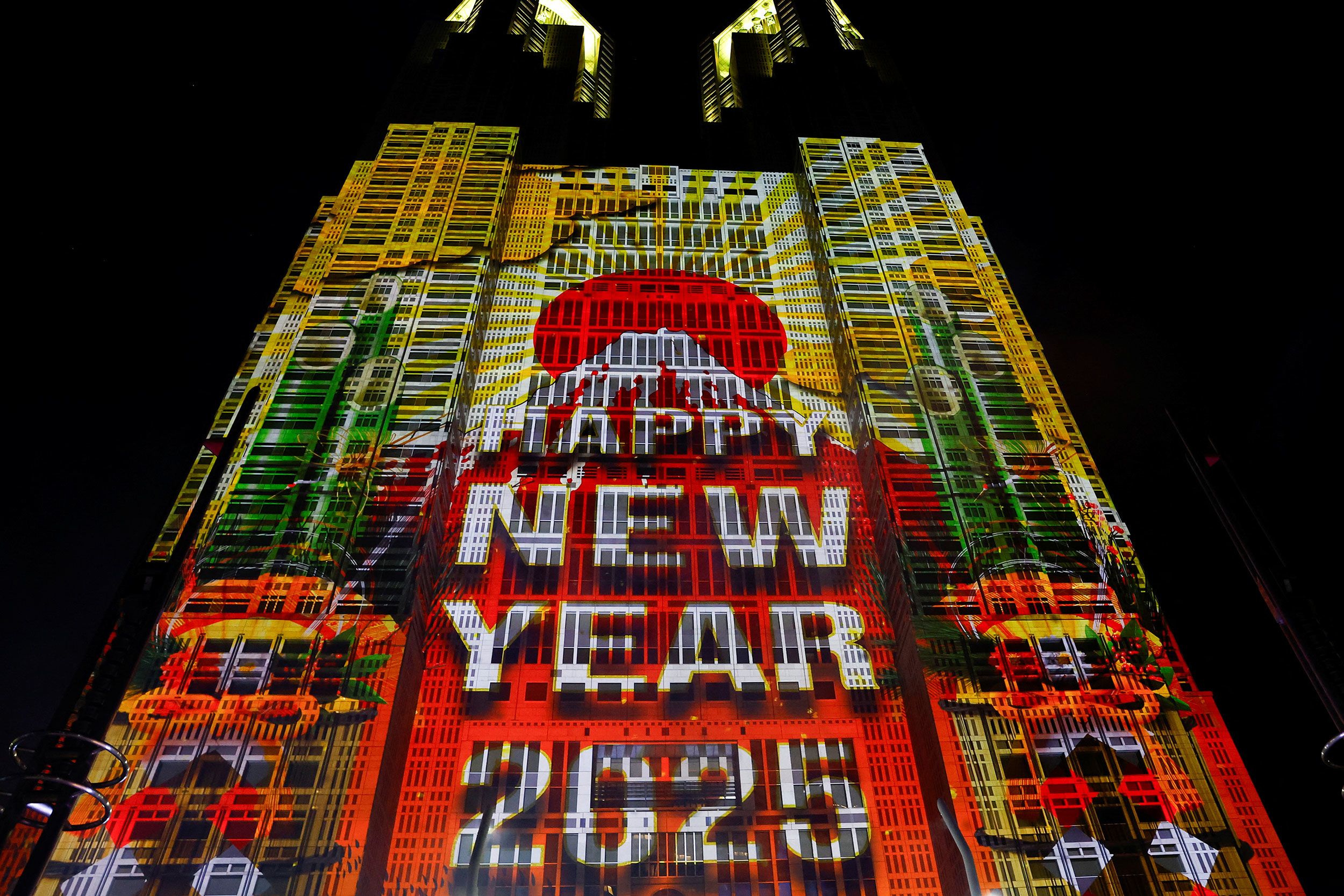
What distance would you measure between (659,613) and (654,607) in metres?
0.33

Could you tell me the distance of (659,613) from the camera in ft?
102

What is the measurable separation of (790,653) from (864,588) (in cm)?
416

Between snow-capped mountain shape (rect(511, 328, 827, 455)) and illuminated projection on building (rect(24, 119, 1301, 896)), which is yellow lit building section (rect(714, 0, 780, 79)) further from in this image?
snow-capped mountain shape (rect(511, 328, 827, 455))

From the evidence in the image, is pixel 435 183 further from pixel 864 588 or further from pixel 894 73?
pixel 894 73

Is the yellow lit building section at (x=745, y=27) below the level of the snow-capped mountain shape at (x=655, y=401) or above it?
above

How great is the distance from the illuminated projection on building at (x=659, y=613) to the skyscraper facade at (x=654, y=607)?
5.4 inches

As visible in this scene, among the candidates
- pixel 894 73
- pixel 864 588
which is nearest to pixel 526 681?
pixel 864 588

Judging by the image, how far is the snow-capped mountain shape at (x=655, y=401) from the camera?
36750 millimetres

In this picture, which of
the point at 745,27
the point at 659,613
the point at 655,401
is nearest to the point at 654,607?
the point at 659,613

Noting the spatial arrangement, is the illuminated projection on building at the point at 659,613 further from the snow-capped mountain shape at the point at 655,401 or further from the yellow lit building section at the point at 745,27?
the yellow lit building section at the point at 745,27

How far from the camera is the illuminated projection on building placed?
23.4 meters

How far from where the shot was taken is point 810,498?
34.8 metres

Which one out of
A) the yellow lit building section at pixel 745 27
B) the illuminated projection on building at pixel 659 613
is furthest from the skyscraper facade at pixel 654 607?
the yellow lit building section at pixel 745 27

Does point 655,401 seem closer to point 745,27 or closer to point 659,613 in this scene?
point 659,613
